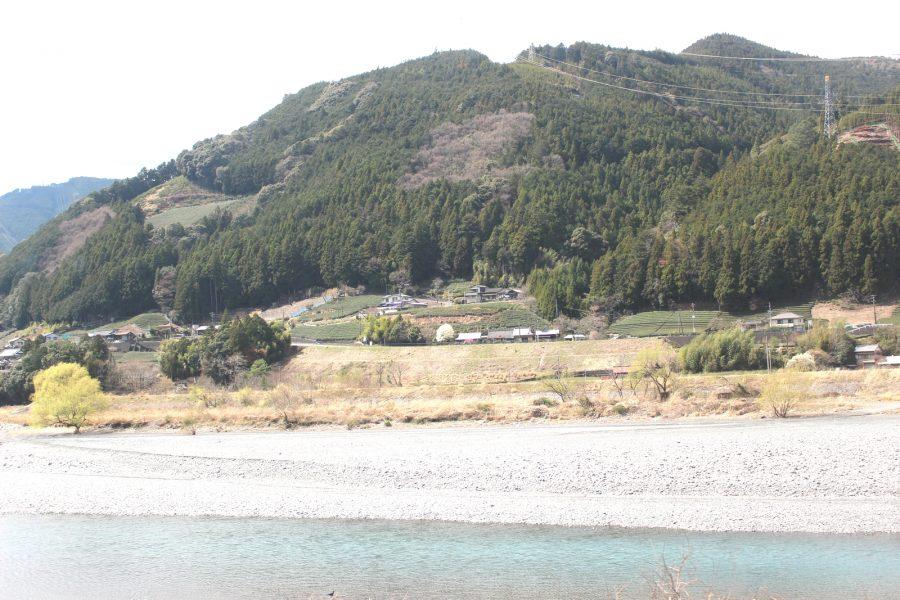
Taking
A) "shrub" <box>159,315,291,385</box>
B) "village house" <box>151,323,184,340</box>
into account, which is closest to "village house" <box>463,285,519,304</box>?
"shrub" <box>159,315,291,385</box>

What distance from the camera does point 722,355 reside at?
145 ft

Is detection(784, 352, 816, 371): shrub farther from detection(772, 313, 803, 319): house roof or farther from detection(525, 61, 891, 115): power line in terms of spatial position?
detection(525, 61, 891, 115): power line

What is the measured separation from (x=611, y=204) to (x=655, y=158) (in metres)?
18.5

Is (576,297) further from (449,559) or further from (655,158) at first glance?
(449,559)

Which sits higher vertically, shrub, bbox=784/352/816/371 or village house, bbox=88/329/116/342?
village house, bbox=88/329/116/342

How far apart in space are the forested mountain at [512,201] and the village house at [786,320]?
15.5 ft

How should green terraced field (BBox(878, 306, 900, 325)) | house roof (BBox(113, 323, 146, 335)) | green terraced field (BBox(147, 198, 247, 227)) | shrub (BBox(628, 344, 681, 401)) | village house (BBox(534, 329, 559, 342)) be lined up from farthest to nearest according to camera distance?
green terraced field (BBox(147, 198, 247, 227)) < house roof (BBox(113, 323, 146, 335)) < village house (BBox(534, 329, 559, 342)) < green terraced field (BBox(878, 306, 900, 325)) < shrub (BBox(628, 344, 681, 401))

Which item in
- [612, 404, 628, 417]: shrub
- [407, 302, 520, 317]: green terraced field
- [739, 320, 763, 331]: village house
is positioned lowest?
[612, 404, 628, 417]: shrub

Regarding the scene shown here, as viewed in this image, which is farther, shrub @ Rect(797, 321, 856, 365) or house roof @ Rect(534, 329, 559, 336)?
house roof @ Rect(534, 329, 559, 336)

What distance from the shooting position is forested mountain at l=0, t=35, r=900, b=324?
66312 millimetres

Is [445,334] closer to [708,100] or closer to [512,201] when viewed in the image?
[512,201]

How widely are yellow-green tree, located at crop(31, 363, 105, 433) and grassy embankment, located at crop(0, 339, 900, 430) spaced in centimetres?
134

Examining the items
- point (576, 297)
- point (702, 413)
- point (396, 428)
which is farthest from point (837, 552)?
point (576, 297)

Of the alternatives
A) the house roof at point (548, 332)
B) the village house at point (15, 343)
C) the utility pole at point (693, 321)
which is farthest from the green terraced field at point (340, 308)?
the village house at point (15, 343)
